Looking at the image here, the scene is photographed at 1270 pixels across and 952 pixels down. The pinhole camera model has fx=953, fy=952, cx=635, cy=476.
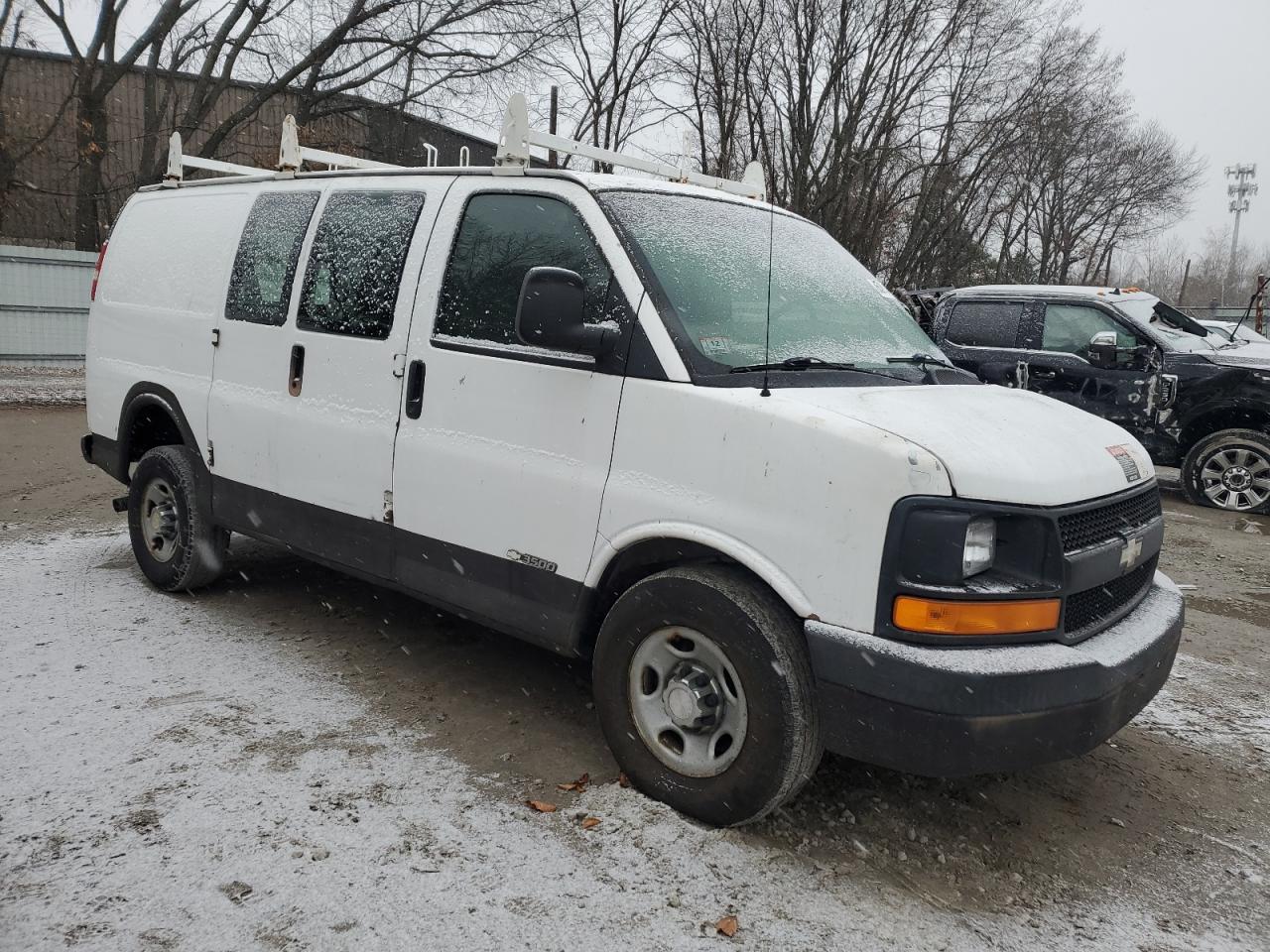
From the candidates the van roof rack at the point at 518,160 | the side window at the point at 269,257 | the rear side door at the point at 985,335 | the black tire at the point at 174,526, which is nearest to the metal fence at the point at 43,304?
the van roof rack at the point at 518,160

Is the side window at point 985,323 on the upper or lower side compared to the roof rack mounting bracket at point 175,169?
lower

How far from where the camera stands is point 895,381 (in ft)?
11.1

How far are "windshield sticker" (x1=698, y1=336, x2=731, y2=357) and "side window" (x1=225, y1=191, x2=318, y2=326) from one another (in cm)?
222

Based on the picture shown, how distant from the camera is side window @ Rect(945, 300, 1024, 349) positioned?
9773 mm

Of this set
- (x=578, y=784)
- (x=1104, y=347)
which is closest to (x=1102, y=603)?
(x=578, y=784)

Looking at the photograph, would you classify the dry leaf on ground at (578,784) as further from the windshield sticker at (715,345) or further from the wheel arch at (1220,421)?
the wheel arch at (1220,421)

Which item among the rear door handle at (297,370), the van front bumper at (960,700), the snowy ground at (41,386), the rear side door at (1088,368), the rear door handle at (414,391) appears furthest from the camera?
the snowy ground at (41,386)

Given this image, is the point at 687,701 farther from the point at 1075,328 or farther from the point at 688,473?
the point at 1075,328

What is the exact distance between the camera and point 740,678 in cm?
285

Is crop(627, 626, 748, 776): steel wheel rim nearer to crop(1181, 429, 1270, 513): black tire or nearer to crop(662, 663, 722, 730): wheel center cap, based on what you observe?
crop(662, 663, 722, 730): wheel center cap

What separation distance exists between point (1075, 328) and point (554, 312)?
809 cm

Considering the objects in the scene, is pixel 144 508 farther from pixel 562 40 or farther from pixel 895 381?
pixel 562 40

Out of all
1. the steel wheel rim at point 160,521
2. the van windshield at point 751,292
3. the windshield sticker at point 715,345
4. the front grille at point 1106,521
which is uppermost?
the van windshield at point 751,292

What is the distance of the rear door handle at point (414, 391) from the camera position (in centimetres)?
374
